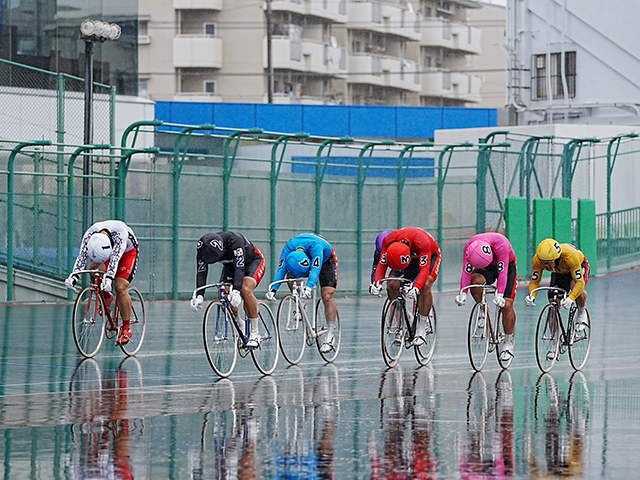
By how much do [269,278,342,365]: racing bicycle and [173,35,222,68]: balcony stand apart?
47.4m

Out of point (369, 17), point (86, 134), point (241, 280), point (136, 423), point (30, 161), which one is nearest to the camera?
point (136, 423)

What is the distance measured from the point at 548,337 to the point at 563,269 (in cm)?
77

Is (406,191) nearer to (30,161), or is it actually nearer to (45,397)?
(30,161)

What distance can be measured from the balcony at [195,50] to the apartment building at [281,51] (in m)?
0.05

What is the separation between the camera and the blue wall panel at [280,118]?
4272cm

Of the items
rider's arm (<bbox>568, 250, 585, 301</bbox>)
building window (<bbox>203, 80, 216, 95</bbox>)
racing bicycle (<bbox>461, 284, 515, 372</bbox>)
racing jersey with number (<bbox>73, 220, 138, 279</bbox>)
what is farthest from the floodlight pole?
building window (<bbox>203, 80, 216, 95</bbox>)

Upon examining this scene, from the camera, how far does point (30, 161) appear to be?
21.7 meters

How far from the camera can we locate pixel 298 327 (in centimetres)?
1237

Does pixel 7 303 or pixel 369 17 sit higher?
pixel 369 17

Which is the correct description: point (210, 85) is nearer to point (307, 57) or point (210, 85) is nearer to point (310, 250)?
point (307, 57)

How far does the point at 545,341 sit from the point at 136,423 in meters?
5.38

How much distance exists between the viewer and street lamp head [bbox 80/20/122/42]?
1825cm

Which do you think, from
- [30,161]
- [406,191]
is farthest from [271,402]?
[406,191]

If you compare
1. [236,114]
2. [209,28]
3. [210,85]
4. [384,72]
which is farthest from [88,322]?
[384,72]
